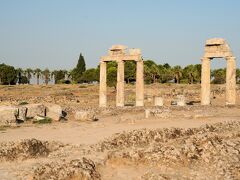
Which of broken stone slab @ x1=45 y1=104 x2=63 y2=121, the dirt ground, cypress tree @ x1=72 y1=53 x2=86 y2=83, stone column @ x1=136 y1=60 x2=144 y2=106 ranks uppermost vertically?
cypress tree @ x1=72 y1=53 x2=86 y2=83

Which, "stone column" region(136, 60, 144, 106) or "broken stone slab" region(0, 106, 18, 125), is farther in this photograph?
"stone column" region(136, 60, 144, 106)

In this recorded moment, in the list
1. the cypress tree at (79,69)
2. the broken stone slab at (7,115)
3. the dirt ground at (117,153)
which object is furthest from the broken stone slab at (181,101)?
the cypress tree at (79,69)

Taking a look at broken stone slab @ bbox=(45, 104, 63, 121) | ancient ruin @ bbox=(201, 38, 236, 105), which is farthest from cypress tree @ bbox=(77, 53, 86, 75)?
broken stone slab @ bbox=(45, 104, 63, 121)

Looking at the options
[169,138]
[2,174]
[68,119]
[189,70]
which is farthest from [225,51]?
[189,70]

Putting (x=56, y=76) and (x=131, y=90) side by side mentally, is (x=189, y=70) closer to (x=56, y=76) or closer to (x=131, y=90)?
(x=131, y=90)

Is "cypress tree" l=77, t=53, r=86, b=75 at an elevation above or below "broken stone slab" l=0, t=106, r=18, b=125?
above

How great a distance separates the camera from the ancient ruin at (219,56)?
37.1 meters

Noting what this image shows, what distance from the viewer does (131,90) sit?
2714 inches

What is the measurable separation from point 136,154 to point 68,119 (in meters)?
15.7

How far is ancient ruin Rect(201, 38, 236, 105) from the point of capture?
37094 mm

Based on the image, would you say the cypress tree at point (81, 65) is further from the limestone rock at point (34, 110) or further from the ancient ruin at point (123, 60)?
the limestone rock at point (34, 110)

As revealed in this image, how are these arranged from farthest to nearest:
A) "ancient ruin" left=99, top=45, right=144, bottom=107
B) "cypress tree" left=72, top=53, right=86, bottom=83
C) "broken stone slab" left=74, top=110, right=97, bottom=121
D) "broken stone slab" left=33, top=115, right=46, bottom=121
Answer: "cypress tree" left=72, top=53, right=86, bottom=83 → "ancient ruin" left=99, top=45, right=144, bottom=107 → "broken stone slab" left=74, top=110, right=97, bottom=121 → "broken stone slab" left=33, top=115, right=46, bottom=121

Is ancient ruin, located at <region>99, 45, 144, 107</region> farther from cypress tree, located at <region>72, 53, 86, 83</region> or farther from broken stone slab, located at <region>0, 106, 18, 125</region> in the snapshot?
cypress tree, located at <region>72, 53, 86, 83</region>

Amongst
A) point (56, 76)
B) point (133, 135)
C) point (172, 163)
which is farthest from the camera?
point (56, 76)
